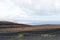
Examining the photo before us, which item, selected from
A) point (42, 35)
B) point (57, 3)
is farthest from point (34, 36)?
point (57, 3)

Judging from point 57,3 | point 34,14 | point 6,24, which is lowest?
point 6,24

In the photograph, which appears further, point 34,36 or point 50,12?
point 34,36

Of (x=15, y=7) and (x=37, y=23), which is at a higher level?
(x=15, y=7)

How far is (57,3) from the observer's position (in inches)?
47.3

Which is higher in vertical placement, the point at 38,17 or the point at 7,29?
the point at 38,17

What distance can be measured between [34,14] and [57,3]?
0.94 feet

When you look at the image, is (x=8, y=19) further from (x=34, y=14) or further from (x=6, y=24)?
(x=34, y=14)

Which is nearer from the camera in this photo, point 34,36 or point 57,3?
point 57,3

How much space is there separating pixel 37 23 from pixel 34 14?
114 millimetres

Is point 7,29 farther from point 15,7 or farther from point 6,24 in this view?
point 15,7

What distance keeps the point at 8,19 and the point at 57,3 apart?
1.91 feet

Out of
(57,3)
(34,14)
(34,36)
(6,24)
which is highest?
(57,3)

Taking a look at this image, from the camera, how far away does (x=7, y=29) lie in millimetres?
1247

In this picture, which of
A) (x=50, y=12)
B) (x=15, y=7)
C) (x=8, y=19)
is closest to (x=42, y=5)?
(x=50, y=12)
